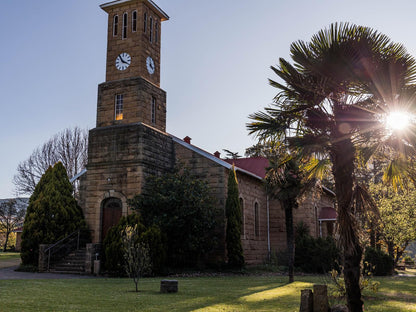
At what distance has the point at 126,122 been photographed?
80.1 ft

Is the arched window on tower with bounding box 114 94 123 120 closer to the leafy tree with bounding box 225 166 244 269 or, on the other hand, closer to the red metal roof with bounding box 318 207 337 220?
the leafy tree with bounding box 225 166 244 269

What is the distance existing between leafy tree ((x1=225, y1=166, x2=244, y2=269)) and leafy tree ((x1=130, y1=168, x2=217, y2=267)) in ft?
3.11

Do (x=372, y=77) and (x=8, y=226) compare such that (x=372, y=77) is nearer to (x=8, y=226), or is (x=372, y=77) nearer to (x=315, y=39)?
(x=315, y=39)

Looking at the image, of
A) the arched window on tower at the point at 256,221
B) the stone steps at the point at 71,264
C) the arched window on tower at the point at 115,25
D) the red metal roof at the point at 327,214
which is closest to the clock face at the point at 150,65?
the arched window on tower at the point at 115,25

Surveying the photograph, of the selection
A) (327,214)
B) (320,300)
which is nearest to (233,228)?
(327,214)

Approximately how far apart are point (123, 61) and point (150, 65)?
5.37 feet

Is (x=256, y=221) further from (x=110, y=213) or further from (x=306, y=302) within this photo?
(x=306, y=302)

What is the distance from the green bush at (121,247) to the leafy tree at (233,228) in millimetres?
4032

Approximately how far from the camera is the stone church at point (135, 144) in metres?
23.3

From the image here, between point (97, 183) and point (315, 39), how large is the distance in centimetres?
1733

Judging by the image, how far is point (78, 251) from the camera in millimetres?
21953

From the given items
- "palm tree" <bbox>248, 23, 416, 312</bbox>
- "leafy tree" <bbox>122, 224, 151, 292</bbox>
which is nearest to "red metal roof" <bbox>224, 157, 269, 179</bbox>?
"leafy tree" <bbox>122, 224, 151, 292</bbox>

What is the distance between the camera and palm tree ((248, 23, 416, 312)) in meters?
8.80

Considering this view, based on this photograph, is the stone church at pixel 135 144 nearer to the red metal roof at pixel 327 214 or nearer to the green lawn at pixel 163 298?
the red metal roof at pixel 327 214
